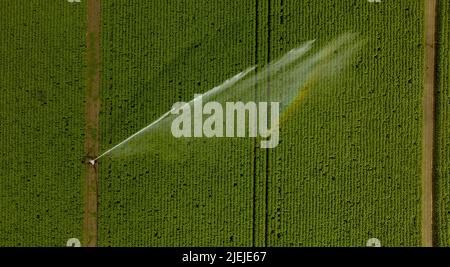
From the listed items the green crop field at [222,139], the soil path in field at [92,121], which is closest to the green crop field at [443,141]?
the green crop field at [222,139]

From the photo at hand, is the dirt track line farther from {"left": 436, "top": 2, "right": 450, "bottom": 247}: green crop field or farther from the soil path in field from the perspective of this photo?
the soil path in field

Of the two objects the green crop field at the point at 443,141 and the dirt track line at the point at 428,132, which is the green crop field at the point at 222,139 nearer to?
the green crop field at the point at 443,141

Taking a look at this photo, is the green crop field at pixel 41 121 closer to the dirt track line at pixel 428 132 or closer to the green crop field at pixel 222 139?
the green crop field at pixel 222 139

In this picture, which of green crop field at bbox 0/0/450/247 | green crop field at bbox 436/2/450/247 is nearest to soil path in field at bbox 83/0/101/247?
green crop field at bbox 0/0/450/247

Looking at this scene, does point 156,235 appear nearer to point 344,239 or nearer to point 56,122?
point 56,122

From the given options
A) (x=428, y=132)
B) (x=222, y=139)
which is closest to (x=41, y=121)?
(x=222, y=139)

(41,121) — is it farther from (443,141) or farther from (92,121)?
(443,141)
